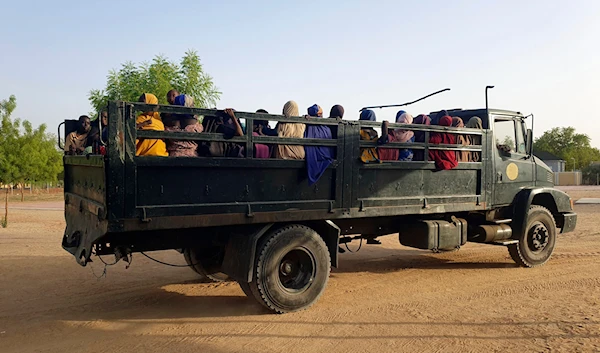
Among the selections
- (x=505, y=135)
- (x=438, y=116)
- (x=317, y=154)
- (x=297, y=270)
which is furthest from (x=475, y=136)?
(x=297, y=270)

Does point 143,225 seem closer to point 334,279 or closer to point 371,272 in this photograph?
point 334,279

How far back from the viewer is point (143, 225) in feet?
15.0

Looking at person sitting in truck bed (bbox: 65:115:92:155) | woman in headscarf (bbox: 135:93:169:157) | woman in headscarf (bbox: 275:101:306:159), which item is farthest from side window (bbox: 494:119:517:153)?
person sitting in truck bed (bbox: 65:115:92:155)


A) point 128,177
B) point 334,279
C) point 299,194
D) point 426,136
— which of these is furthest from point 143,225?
point 426,136

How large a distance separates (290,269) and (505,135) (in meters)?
4.46

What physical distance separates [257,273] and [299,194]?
39.3 inches

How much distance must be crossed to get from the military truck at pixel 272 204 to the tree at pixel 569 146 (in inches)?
2720

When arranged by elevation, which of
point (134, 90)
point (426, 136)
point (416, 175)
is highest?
point (134, 90)

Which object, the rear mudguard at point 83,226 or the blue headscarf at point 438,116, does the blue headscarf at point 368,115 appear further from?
the rear mudguard at point 83,226

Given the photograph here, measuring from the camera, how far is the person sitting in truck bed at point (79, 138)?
19.8 ft

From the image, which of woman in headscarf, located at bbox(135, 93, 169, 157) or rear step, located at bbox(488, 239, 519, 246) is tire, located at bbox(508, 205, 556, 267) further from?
woman in headscarf, located at bbox(135, 93, 169, 157)

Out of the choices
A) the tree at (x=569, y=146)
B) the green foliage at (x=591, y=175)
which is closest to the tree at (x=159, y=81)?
the green foliage at (x=591, y=175)

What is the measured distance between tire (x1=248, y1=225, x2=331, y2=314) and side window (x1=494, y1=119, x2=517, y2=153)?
3.74 metres

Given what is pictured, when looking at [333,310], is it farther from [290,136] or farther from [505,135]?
[505,135]
